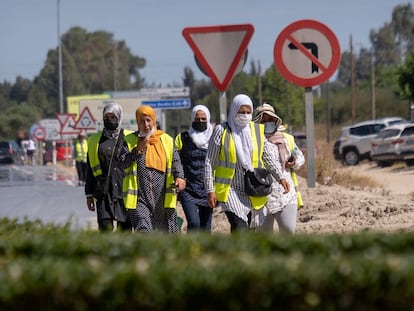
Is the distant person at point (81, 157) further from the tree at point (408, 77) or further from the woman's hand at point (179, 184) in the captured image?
the woman's hand at point (179, 184)

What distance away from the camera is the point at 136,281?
4.43m

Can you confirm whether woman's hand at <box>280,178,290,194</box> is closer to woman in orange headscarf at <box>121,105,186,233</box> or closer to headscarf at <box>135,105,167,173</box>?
woman in orange headscarf at <box>121,105,186,233</box>

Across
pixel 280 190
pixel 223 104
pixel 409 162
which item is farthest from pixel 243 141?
pixel 409 162

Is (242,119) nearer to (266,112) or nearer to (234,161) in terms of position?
(234,161)

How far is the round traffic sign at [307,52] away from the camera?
1181cm

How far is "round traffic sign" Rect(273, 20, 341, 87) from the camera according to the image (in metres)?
11.8

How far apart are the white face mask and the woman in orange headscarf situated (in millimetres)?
721

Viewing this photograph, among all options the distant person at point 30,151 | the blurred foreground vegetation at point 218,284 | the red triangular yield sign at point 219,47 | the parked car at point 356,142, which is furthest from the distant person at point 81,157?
the distant person at point 30,151

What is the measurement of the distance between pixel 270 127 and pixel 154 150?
1034mm

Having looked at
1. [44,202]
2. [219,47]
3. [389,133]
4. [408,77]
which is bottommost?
[44,202]

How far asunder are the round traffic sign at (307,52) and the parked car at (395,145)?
23432 mm

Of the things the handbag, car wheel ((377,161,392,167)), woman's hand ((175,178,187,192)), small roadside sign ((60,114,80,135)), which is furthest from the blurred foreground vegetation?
small roadside sign ((60,114,80,135))

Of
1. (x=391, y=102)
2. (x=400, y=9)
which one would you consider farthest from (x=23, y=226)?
(x=400, y=9)

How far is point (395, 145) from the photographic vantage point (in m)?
35.8
